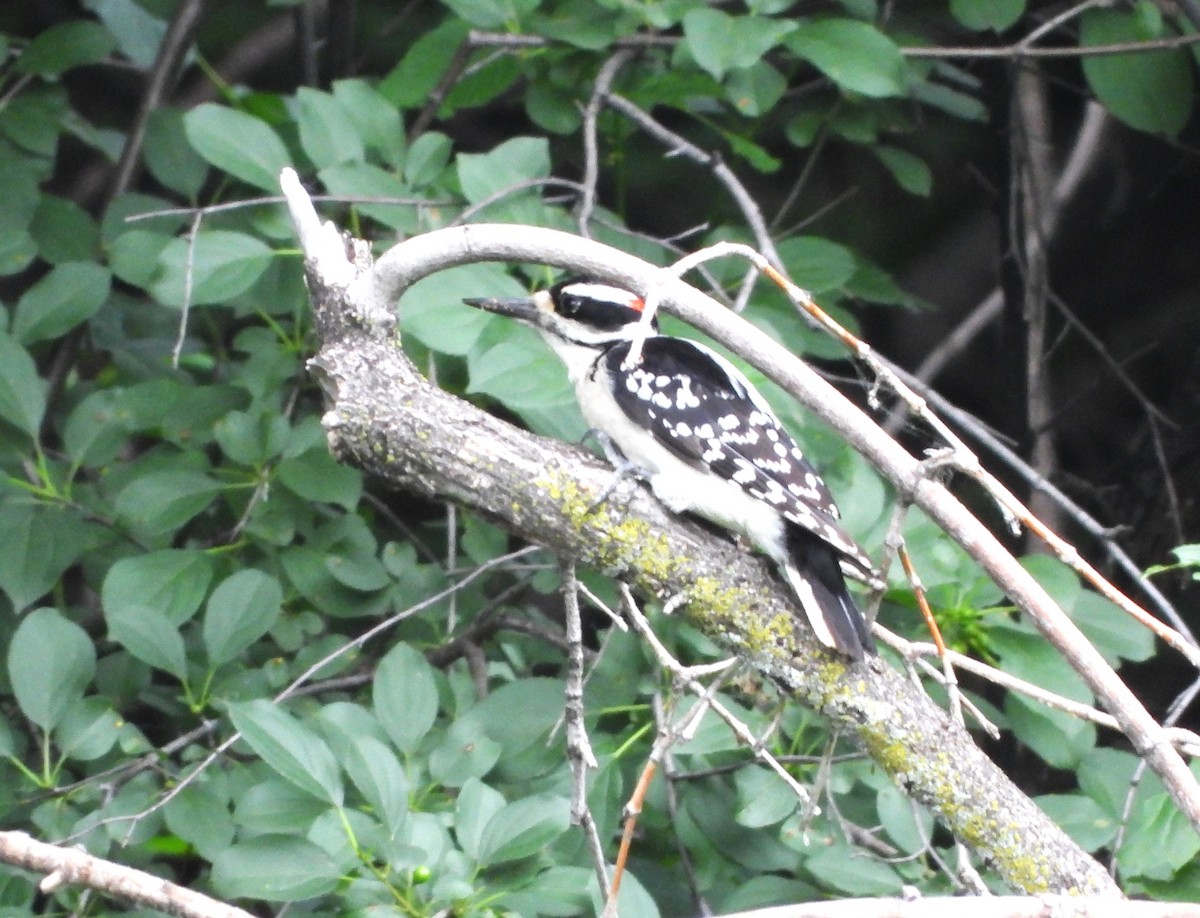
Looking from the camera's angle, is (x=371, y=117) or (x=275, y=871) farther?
(x=371, y=117)

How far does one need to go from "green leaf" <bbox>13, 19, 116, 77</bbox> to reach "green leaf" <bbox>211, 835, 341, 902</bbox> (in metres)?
1.82

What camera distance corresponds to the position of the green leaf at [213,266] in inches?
100

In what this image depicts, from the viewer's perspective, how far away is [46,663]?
2.26 m

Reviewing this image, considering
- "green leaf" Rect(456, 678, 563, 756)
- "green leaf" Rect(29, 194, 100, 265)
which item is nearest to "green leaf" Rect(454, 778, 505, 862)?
"green leaf" Rect(456, 678, 563, 756)

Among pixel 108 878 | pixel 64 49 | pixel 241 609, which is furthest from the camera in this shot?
pixel 64 49

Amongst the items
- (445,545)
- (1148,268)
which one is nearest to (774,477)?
(445,545)

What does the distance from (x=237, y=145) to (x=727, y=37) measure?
0.90 metres

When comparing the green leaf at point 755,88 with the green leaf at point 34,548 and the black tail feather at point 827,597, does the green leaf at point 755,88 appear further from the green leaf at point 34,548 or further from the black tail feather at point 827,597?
the green leaf at point 34,548

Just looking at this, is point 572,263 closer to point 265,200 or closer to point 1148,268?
point 265,200

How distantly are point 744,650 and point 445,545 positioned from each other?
148 cm

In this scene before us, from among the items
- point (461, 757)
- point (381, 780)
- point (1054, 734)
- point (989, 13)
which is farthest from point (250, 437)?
point (989, 13)

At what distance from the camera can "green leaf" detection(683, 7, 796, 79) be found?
2.50 meters

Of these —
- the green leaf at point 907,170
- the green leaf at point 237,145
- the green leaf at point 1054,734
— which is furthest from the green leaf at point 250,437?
the green leaf at point 907,170

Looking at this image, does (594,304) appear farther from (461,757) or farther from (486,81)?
(461,757)
